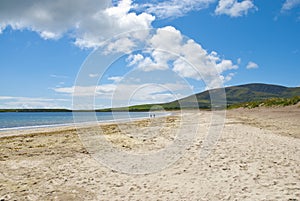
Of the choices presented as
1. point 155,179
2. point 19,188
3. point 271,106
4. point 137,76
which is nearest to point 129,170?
point 155,179

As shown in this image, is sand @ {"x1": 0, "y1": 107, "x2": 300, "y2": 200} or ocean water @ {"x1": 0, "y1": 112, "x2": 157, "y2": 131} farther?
ocean water @ {"x1": 0, "y1": 112, "x2": 157, "y2": 131}

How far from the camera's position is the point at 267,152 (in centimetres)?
1207

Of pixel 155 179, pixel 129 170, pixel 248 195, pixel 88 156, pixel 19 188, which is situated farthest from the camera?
pixel 88 156

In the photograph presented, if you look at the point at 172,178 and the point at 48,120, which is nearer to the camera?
the point at 172,178

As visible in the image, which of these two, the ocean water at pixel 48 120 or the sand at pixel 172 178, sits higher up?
the sand at pixel 172 178

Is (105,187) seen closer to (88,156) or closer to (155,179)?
(155,179)

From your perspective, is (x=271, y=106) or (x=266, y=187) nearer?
(x=266, y=187)

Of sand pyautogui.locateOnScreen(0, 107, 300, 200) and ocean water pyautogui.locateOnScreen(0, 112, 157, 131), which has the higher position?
sand pyautogui.locateOnScreen(0, 107, 300, 200)

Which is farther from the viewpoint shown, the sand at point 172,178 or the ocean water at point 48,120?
the ocean water at point 48,120

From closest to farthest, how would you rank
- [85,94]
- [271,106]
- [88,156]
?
[88,156], [85,94], [271,106]

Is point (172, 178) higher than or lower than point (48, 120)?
higher

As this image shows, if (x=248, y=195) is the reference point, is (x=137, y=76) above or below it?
above

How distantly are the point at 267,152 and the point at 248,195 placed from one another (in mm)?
5692

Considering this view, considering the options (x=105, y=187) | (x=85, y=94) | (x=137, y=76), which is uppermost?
(x=137, y=76)
